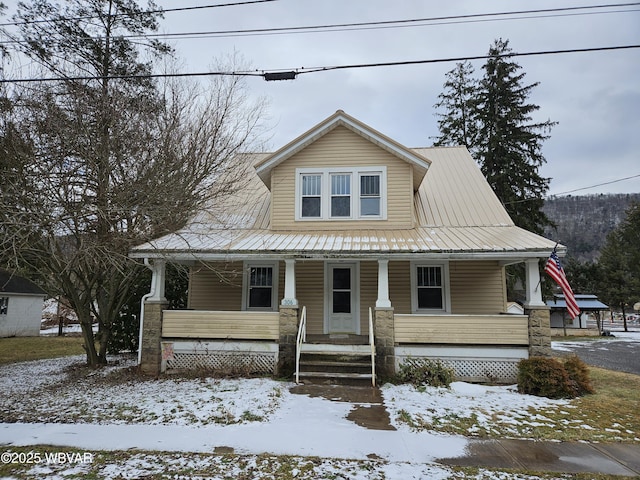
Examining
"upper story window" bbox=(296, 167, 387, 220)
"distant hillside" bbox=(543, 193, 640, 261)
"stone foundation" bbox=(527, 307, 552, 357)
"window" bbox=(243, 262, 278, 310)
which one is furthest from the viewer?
"distant hillside" bbox=(543, 193, 640, 261)

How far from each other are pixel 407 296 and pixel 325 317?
2.44m

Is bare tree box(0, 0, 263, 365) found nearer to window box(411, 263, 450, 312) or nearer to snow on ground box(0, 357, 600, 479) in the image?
snow on ground box(0, 357, 600, 479)

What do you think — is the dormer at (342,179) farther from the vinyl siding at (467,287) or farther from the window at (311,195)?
the vinyl siding at (467,287)

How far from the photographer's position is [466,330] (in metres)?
9.48

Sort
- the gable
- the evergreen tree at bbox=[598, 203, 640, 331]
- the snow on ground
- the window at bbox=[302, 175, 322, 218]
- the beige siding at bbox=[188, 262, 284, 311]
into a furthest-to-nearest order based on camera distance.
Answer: the evergreen tree at bbox=[598, 203, 640, 331]
the beige siding at bbox=[188, 262, 284, 311]
the window at bbox=[302, 175, 322, 218]
the gable
the snow on ground

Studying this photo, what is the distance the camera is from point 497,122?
78.4ft

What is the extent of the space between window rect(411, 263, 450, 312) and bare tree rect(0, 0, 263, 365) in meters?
6.73

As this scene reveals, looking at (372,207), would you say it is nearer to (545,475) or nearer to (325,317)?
(325,317)

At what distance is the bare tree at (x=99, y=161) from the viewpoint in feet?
29.0

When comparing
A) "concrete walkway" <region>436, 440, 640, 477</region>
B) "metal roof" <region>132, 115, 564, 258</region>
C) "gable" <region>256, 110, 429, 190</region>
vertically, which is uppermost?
"gable" <region>256, 110, 429, 190</region>

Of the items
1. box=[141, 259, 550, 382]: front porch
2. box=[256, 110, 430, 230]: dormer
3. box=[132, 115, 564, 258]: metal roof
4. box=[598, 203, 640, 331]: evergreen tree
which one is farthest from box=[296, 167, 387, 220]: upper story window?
box=[598, 203, 640, 331]: evergreen tree

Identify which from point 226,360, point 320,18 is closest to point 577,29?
point 320,18

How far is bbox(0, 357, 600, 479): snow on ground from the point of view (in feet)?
15.6

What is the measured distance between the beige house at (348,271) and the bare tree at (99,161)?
1.21 m
